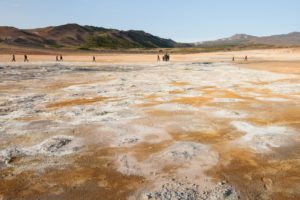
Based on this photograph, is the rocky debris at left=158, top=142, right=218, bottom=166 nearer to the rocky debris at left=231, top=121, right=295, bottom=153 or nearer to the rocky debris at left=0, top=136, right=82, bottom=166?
the rocky debris at left=231, top=121, right=295, bottom=153

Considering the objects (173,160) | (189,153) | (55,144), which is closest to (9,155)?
(55,144)

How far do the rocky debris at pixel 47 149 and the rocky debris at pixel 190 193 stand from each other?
4.06 metres

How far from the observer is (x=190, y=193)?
844cm

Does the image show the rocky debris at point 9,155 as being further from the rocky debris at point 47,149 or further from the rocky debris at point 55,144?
the rocky debris at point 55,144

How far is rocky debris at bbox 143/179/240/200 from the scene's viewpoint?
8.25m

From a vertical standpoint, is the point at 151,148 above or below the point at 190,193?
above

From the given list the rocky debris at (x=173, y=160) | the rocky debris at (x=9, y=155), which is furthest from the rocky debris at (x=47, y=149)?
the rocky debris at (x=173, y=160)

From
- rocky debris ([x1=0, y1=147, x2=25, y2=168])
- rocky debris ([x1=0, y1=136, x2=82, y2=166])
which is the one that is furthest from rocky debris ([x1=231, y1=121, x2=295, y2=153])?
rocky debris ([x1=0, y1=147, x2=25, y2=168])

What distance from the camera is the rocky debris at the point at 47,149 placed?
11.1m

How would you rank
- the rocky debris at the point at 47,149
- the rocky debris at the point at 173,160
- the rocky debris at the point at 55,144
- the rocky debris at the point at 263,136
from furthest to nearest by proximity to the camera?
1. the rocky debris at the point at 263,136
2. the rocky debris at the point at 55,144
3. the rocky debris at the point at 47,149
4. the rocky debris at the point at 173,160

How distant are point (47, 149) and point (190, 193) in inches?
214

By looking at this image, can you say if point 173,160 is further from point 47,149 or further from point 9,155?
point 9,155

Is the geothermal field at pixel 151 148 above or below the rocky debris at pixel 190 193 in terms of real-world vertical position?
above

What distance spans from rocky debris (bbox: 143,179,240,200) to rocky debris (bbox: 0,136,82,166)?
4061 mm
